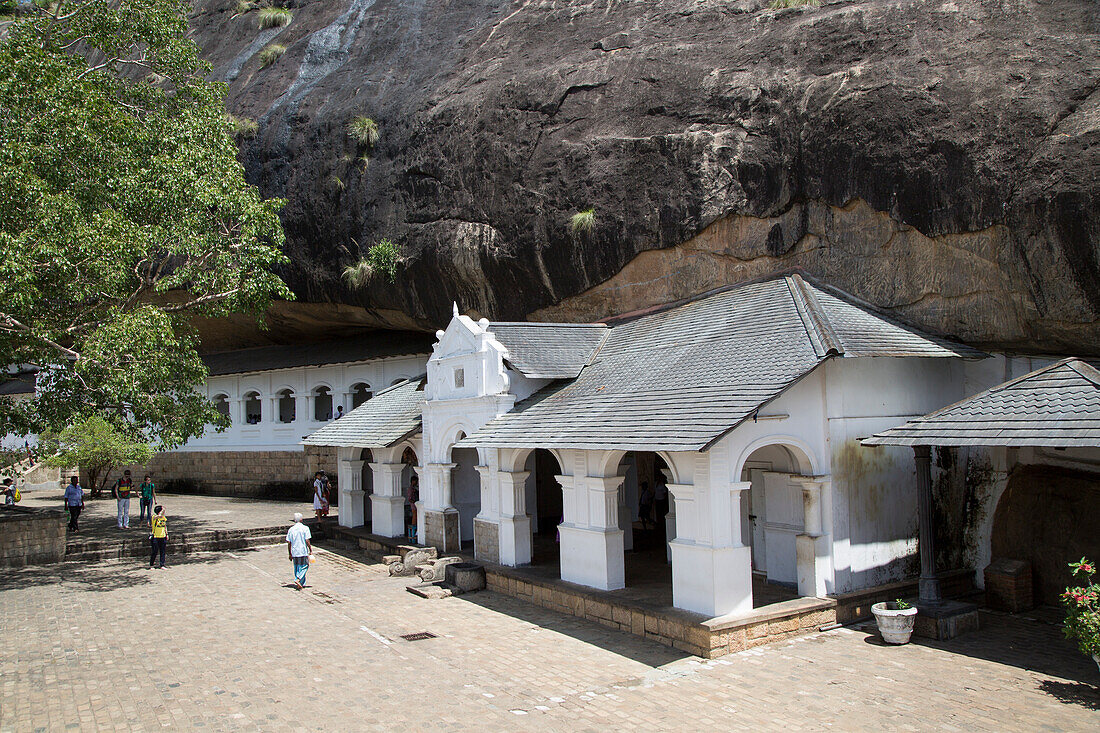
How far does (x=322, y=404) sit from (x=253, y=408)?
3192 mm

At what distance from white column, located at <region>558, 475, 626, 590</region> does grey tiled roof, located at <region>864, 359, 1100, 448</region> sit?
407 cm

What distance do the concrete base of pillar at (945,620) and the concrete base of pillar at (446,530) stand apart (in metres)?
9.33

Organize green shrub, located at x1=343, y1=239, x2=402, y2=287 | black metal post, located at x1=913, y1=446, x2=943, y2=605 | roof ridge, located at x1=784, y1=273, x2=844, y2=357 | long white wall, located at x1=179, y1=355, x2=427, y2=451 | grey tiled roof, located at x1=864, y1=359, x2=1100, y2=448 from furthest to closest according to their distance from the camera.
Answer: long white wall, located at x1=179, y1=355, x2=427, y2=451 < green shrub, located at x1=343, y1=239, x2=402, y2=287 < roof ridge, located at x1=784, y1=273, x2=844, y2=357 < black metal post, located at x1=913, y1=446, x2=943, y2=605 < grey tiled roof, located at x1=864, y1=359, x2=1100, y2=448

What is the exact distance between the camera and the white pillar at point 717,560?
1054cm

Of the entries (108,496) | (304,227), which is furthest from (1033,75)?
(108,496)

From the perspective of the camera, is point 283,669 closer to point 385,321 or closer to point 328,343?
point 385,321

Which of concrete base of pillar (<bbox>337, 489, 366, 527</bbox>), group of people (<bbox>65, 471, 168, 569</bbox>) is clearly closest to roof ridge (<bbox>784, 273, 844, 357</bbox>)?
concrete base of pillar (<bbox>337, 489, 366, 527</bbox>)

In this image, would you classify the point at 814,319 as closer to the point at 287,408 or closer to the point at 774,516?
the point at 774,516

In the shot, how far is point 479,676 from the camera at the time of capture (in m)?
9.72

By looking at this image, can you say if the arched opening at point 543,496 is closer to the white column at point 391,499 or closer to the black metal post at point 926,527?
the white column at point 391,499

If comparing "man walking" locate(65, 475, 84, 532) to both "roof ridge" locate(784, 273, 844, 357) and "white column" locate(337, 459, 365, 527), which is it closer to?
"white column" locate(337, 459, 365, 527)

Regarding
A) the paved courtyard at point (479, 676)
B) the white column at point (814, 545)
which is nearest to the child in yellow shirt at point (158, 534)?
Result: the paved courtyard at point (479, 676)

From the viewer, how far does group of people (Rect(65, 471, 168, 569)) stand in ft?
56.8

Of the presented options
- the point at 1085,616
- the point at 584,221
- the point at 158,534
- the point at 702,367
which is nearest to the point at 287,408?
the point at 158,534
